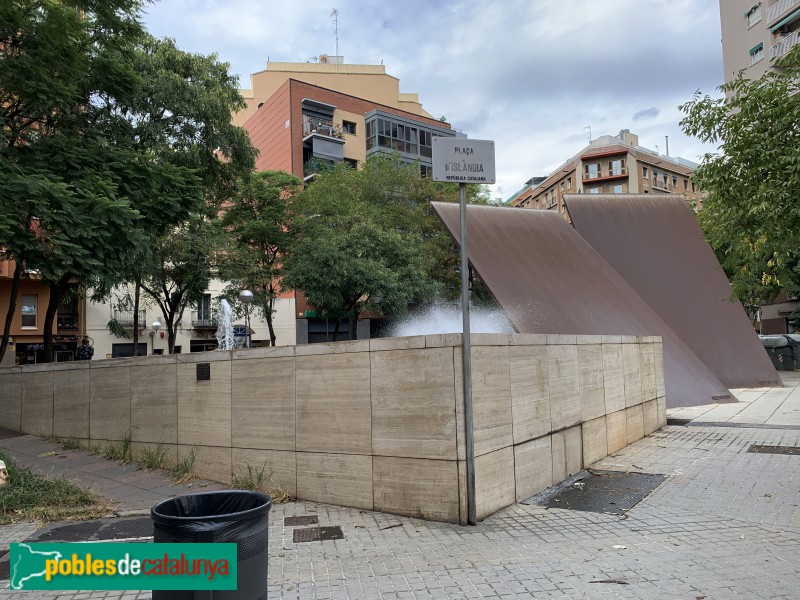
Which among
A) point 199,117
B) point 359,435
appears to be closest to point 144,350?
point 199,117

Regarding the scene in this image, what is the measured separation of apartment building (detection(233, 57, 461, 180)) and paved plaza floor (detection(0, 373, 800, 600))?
3456 centimetres

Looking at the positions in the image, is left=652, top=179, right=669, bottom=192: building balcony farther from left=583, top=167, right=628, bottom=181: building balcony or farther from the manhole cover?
the manhole cover

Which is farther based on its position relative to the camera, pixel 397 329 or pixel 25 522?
pixel 397 329

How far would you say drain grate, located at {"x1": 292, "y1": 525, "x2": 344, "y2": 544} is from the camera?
4965 millimetres

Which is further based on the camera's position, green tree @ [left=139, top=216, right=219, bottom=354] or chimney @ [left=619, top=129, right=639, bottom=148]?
chimney @ [left=619, top=129, right=639, bottom=148]

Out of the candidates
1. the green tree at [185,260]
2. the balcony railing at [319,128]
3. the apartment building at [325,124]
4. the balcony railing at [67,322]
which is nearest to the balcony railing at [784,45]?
the apartment building at [325,124]

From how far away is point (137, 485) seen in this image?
715cm

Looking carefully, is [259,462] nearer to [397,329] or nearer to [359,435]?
[359,435]

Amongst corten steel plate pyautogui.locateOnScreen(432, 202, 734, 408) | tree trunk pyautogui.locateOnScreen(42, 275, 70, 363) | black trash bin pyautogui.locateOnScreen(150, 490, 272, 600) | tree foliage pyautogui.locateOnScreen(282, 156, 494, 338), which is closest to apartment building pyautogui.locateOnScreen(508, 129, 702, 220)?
tree foliage pyautogui.locateOnScreen(282, 156, 494, 338)

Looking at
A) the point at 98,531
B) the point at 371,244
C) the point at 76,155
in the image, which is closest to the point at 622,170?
the point at 371,244

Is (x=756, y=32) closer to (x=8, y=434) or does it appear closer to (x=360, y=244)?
(x=360, y=244)

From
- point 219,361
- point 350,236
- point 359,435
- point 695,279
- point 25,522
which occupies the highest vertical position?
point 350,236

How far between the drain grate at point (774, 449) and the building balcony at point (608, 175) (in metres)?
68.1

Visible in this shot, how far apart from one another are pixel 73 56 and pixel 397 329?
2457cm
